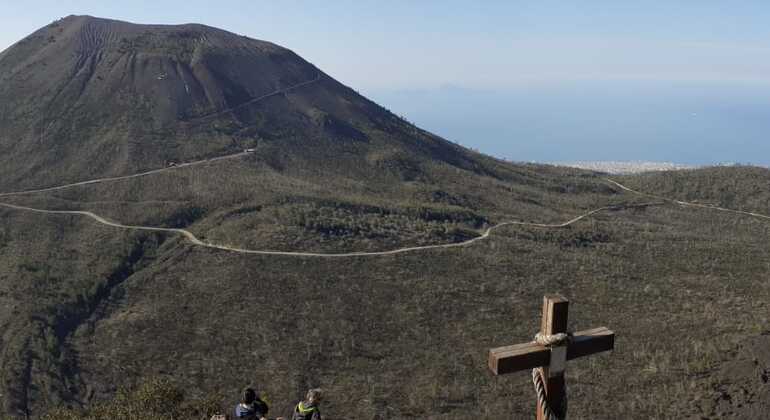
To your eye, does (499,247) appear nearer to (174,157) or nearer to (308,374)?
(308,374)

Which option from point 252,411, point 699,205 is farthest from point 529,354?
point 699,205

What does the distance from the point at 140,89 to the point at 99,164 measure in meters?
16.0

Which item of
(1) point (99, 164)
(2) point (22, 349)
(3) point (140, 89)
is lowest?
(2) point (22, 349)

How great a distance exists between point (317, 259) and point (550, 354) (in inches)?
1228

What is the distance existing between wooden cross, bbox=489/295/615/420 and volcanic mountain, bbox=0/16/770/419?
13.0m

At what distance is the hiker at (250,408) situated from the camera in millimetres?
10008

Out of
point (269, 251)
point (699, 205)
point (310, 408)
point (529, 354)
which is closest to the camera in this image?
point (529, 354)

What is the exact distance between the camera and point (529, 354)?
19.9 feet

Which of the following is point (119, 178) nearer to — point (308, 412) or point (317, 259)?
point (317, 259)

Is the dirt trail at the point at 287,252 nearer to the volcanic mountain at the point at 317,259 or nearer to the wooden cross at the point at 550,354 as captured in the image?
the volcanic mountain at the point at 317,259

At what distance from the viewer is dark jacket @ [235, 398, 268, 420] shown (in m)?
10.0

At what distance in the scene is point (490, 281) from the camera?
33.5 metres

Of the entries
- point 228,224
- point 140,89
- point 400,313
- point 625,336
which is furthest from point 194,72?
point 625,336

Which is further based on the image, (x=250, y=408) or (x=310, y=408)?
(x=250, y=408)
